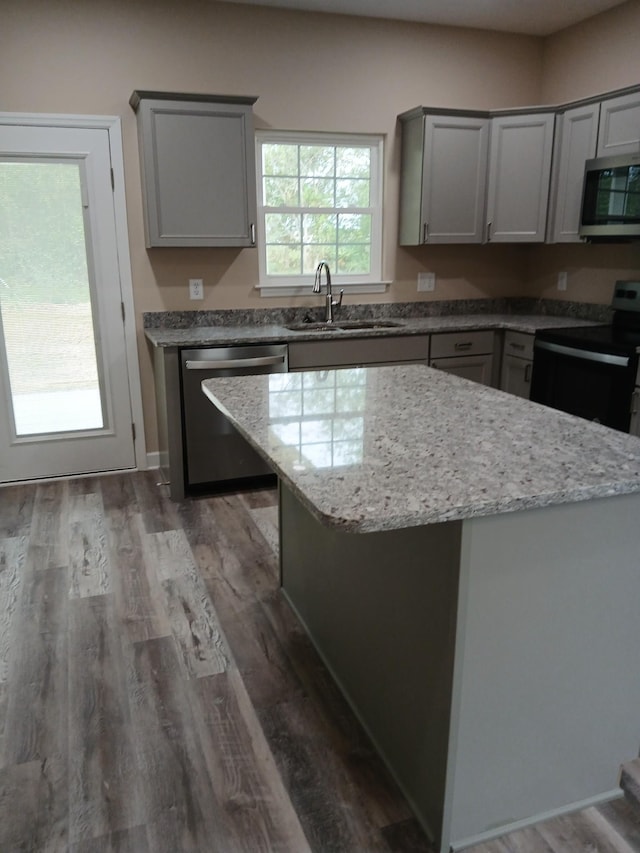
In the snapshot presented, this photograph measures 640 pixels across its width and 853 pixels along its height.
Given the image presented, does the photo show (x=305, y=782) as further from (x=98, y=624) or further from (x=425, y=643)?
(x=98, y=624)

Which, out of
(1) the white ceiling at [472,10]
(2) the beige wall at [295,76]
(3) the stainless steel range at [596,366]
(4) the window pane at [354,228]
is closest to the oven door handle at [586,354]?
→ (3) the stainless steel range at [596,366]

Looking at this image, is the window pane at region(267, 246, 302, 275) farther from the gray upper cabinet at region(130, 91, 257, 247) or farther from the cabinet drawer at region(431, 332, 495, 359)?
the cabinet drawer at region(431, 332, 495, 359)

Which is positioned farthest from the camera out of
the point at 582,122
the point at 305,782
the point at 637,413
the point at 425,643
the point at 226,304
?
the point at 226,304

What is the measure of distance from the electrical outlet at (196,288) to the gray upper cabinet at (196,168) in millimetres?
375

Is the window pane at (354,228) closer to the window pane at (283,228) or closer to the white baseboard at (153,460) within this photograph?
the window pane at (283,228)

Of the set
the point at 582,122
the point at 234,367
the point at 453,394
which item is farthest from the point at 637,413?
the point at 234,367

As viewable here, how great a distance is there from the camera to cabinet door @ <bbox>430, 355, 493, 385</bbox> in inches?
160

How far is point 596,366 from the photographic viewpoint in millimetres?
3393

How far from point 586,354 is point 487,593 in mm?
2430

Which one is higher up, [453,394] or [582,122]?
[582,122]

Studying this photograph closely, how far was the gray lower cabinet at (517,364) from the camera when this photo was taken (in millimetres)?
3934

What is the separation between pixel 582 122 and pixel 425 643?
11.3 feet

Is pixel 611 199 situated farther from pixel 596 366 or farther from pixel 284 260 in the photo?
pixel 284 260

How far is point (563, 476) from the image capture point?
1345 millimetres
